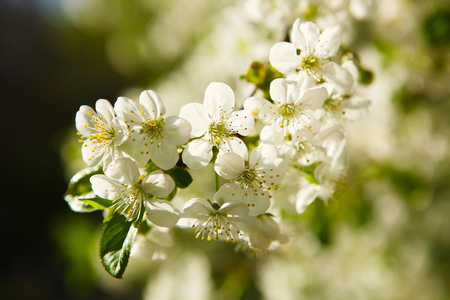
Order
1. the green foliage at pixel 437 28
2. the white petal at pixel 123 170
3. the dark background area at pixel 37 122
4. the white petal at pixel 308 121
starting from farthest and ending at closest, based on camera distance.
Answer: the dark background area at pixel 37 122 < the green foliage at pixel 437 28 < the white petal at pixel 308 121 < the white petal at pixel 123 170

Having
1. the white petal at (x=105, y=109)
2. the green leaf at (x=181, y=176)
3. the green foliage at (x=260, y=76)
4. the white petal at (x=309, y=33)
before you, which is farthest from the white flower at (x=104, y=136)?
the white petal at (x=309, y=33)

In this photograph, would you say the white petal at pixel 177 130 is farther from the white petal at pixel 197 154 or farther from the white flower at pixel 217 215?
the white flower at pixel 217 215

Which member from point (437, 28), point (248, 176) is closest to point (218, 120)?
point (248, 176)

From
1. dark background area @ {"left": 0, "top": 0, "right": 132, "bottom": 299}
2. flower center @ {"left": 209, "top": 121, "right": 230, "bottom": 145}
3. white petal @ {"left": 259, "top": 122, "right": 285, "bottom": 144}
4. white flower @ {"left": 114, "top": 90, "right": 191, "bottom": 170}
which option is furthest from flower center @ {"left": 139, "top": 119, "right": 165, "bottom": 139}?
dark background area @ {"left": 0, "top": 0, "right": 132, "bottom": 299}

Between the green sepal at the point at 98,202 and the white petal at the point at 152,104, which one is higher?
the white petal at the point at 152,104

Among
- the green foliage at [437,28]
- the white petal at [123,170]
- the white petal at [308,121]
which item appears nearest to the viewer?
the white petal at [123,170]

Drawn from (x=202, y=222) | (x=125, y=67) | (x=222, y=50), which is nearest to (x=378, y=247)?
(x=222, y=50)

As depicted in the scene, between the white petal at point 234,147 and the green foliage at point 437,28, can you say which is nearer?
the white petal at point 234,147
